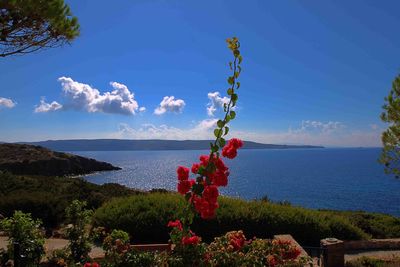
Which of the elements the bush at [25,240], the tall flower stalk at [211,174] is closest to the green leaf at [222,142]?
the tall flower stalk at [211,174]

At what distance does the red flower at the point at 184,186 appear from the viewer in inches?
169

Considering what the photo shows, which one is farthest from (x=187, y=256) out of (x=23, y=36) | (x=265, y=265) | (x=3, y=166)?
(x=3, y=166)

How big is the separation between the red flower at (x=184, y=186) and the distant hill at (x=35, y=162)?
6519 cm

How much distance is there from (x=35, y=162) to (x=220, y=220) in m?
67.7

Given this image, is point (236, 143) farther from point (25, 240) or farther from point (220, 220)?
point (220, 220)

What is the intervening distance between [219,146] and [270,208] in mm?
8282

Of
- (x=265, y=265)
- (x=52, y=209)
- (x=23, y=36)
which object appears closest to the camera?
(x=265, y=265)

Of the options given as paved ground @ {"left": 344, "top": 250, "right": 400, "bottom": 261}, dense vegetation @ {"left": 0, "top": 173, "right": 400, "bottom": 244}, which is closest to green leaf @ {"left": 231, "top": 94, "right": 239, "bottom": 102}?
dense vegetation @ {"left": 0, "top": 173, "right": 400, "bottom": 244}

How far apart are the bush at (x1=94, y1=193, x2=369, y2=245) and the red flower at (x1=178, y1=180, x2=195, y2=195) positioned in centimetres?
648

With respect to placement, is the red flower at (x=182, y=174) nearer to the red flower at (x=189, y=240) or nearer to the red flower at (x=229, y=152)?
the red flower at (x=229, y=152)

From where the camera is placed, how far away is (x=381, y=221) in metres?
16.8

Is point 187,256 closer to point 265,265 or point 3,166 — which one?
point 265,265

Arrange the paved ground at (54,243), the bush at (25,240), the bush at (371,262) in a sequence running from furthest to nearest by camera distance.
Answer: the paved ground at (54,243) < the bush at (371,262) < the bush at (25,240)

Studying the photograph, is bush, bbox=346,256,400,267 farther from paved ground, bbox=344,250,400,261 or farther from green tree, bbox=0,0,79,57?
green tree, bbox=0,0,79,57
